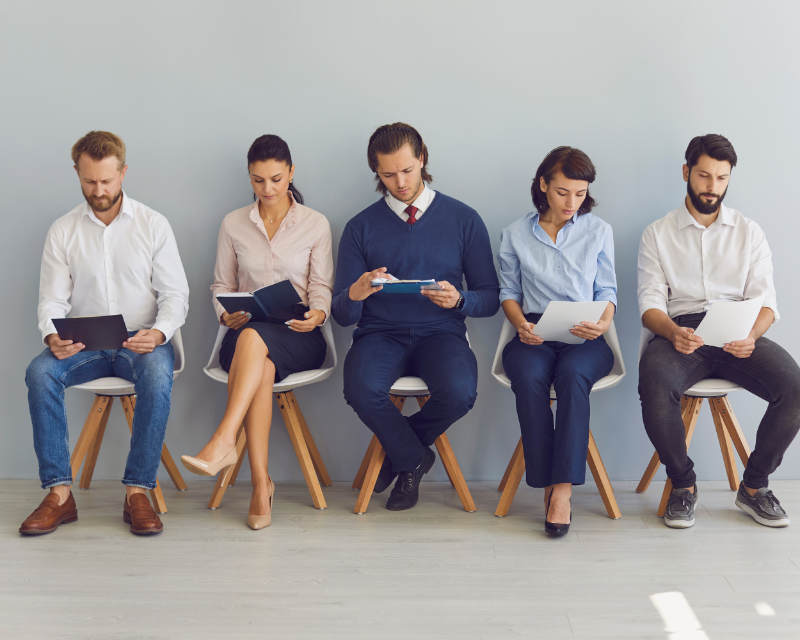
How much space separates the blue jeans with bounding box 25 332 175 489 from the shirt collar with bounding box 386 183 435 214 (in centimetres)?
113

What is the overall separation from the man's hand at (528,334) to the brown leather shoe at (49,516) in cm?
185

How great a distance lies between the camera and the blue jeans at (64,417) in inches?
95.9

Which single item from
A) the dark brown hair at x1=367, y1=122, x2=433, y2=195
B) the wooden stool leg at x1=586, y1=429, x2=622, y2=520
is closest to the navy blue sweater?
the dark brown hair at x1=367, y1=122, x2=433, y2=195

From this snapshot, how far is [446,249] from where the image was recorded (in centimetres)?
268

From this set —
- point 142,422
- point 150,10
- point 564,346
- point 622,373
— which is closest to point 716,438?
point 622,373

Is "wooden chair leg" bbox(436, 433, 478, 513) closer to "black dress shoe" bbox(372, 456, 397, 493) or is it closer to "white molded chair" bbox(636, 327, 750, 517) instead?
"black dress shoe" bbox(372, 456, 397, 493)

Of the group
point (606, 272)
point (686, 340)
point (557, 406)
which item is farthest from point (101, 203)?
point (686, 340)

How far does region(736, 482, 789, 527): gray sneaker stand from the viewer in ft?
7.79

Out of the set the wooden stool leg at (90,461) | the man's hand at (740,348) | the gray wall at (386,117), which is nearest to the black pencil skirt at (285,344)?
the gray wall at (386,117)

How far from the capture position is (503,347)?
8.92 feet

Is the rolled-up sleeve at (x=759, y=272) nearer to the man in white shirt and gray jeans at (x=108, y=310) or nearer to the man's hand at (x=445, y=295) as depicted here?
the man's hand at (x=445, y=295)

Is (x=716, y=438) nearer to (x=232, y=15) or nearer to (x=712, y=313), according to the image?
(x=712, y=313)

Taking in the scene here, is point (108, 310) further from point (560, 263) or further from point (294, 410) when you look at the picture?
point (560, 263)

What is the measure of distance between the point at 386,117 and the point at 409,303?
0.89 metres
